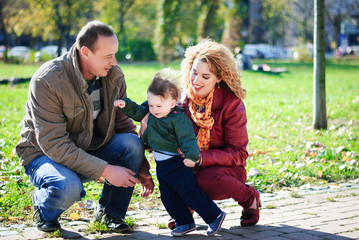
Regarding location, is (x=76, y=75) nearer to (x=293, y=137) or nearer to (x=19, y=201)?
(x=19, y=201)

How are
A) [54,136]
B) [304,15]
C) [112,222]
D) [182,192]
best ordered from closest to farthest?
1. [54,136]
2. [182,192]
3. [112,222]
4. [304,15]

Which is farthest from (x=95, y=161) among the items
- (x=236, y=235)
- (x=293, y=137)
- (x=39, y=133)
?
(x=293, y=137)

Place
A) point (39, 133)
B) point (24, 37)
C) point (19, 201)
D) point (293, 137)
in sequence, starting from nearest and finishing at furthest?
1. point (39, 133)
2. point (19, 201)
3. point (293, 137)
4. point (24, 37)

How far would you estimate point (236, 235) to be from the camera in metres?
3.61

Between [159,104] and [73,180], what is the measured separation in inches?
32.2

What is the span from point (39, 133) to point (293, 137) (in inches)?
195

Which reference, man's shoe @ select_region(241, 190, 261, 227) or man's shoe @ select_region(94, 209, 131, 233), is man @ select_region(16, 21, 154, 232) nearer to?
man's shoe @ select_region(94, 209, 131, 233)

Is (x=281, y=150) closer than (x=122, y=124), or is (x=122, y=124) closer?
(x=122, y=124)

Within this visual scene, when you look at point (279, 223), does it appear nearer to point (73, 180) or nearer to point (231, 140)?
point (231, 140)

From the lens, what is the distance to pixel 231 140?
12.4ft

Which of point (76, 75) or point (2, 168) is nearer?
point (76, 75)

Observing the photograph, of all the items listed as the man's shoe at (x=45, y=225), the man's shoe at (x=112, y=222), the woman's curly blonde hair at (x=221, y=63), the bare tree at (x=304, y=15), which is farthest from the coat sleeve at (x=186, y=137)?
the bare tree at (x=304, y=15)

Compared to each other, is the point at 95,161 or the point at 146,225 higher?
the point at 95,161

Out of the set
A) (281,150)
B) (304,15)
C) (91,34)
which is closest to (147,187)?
(91,34)
